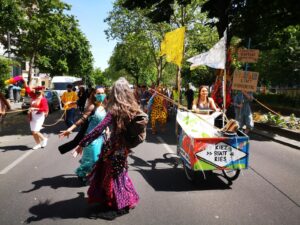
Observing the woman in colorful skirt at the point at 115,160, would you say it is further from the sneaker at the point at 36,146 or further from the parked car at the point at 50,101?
the parked car at the point at 50,101

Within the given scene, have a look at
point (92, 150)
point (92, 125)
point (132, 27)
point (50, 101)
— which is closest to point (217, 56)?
point (92, 125)

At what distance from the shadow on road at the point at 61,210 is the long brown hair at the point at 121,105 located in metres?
1.31

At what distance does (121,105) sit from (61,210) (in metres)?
1.77

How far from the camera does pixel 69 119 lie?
1355 centimetres

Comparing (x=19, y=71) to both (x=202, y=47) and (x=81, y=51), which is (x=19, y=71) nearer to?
(x=81, y=51)

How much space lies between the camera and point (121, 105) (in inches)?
182

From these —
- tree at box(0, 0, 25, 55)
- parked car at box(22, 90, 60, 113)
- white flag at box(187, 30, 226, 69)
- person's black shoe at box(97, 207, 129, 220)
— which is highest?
tree at box(0, 0, 25, 55)

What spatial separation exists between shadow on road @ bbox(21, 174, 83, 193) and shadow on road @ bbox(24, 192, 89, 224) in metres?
0.73

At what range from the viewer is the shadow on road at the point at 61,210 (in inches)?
193

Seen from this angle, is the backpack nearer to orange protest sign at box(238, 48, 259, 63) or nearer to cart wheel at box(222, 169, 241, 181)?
cart wheel at box(222, 169, 241, 181)

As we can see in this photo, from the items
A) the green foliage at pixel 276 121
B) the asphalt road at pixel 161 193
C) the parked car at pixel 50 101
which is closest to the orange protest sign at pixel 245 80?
the asphalt road at pixel 161 193

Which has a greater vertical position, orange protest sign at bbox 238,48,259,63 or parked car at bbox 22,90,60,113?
orange protest sign at bbox 238,48,259,63

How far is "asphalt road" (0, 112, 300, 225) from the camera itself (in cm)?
491

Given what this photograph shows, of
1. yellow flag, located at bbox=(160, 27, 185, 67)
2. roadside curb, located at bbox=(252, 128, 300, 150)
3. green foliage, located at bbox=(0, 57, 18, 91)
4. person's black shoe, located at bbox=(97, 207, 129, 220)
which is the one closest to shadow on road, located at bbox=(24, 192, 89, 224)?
person's black shoe, located at bbox=(97, 207, 129, 220)
